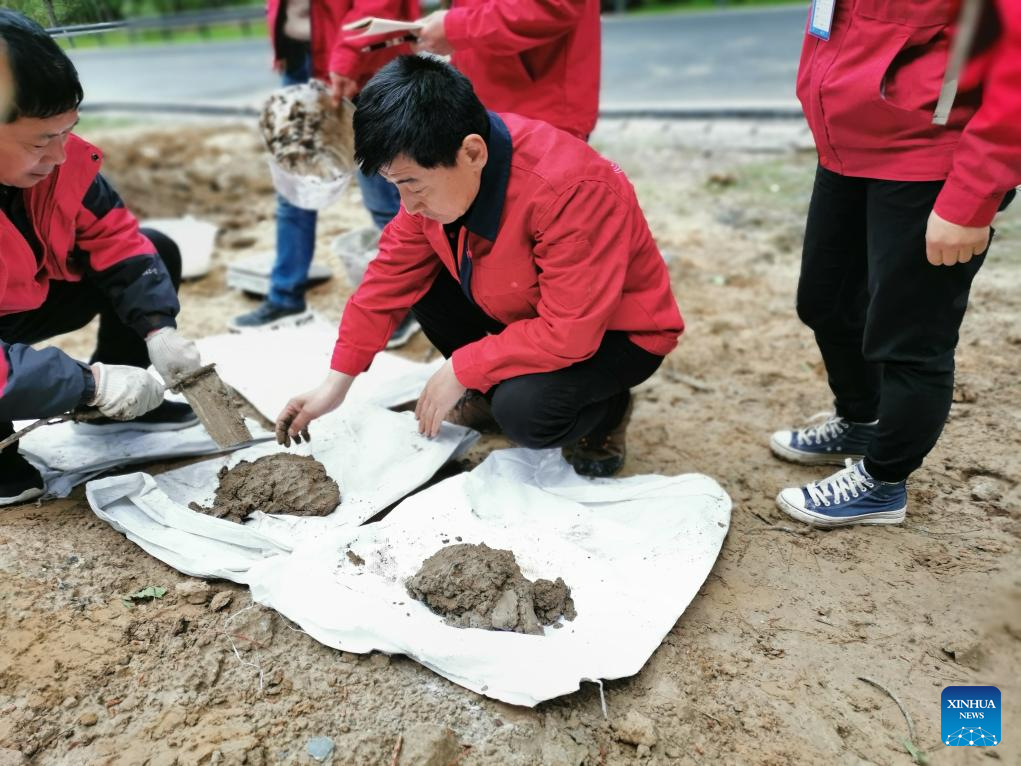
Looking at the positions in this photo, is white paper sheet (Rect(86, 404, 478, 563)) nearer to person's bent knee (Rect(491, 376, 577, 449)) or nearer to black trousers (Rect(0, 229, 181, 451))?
person's bent knee (Rect(491, 376, 577, 449))

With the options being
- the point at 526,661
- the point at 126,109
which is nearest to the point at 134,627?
the point at 526,661

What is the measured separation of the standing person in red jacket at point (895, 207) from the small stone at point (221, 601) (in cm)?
145

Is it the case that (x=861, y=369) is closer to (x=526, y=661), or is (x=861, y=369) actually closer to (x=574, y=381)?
(x=574, y=381)

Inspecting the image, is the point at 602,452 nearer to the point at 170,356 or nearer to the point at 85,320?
the point at 170,356

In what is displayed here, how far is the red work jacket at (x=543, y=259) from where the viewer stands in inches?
75.2

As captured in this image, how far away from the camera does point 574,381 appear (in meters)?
2.14

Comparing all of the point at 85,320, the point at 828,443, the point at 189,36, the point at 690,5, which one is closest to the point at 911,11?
the point at 828,443

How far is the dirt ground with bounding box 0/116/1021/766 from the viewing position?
1594mm

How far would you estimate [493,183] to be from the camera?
1903 millimetres

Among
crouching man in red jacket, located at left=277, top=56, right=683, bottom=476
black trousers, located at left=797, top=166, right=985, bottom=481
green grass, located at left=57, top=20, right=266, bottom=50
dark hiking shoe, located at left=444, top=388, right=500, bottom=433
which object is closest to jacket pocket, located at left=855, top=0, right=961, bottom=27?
black trousers, located at left=797, top=166, right=985, bottom=481

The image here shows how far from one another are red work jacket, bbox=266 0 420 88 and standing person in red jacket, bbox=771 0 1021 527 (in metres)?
1.54

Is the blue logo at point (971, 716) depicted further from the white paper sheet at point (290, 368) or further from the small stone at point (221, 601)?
the white paper sheet at point (290, 368)

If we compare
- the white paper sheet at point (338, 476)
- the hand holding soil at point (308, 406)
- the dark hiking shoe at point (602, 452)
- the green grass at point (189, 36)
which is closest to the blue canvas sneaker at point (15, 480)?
the white paper sheet at point (338, 476)

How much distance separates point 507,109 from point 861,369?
131cm
